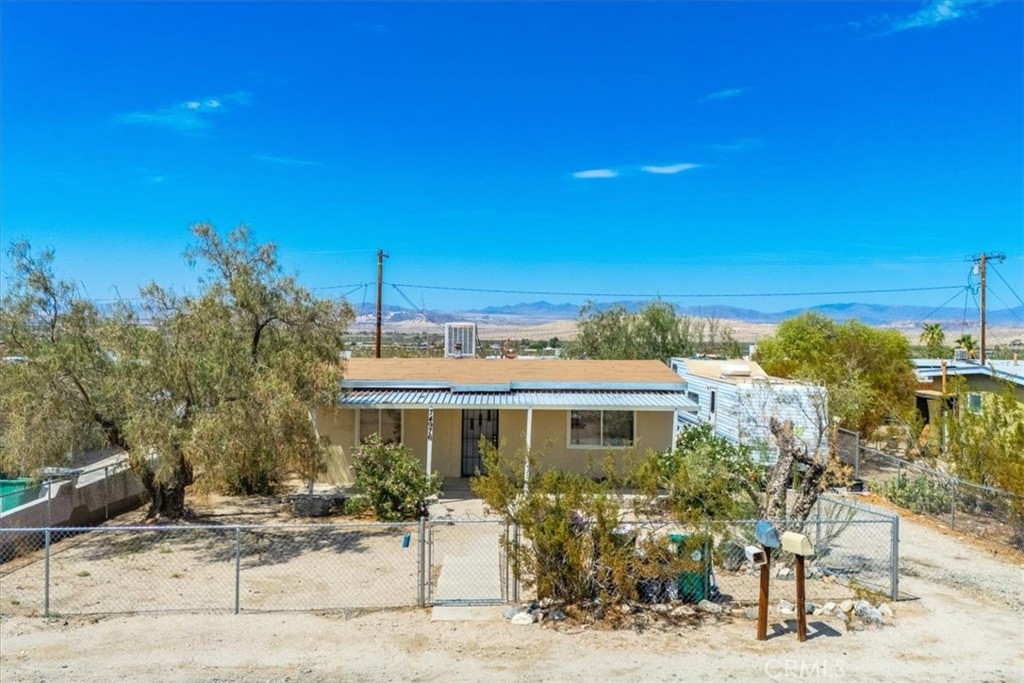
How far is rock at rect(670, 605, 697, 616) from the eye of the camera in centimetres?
897

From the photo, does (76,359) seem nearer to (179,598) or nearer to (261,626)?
(179,598)

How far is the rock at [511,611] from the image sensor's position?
29.2 feet

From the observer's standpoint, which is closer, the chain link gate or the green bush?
the chain link gate

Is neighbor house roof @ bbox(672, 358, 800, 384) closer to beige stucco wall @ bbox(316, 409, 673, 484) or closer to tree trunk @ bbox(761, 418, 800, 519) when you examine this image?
beige stucco wall @ bbox(316, 409, 673, 484)

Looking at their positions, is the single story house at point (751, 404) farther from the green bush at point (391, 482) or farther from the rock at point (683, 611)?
the green bush at point (391, 482)

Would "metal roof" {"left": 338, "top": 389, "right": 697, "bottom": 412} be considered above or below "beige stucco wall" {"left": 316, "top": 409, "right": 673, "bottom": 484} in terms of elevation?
above

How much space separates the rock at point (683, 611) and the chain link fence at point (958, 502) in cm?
655

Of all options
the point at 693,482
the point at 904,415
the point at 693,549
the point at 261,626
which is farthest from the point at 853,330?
the point at 261,626

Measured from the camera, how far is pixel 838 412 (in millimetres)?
17906

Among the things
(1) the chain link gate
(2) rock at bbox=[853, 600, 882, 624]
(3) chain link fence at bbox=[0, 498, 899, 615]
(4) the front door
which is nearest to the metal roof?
(4) the front door

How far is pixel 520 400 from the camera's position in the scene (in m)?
16.5

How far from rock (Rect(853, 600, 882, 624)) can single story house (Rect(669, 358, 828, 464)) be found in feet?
16.9

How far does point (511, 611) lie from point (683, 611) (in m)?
2.15

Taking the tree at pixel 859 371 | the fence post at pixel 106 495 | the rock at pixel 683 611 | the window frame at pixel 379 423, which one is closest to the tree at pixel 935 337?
the tree at pixel 859 371
